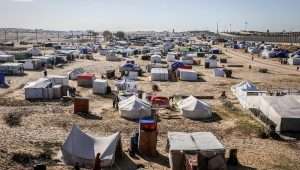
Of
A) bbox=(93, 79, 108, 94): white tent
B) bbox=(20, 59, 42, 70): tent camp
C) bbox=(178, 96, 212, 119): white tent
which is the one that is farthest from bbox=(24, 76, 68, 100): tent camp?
bbox=(20, 59, 42, 70): tent camp

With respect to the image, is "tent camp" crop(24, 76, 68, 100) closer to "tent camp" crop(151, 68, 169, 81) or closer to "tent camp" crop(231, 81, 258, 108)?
"tent camp" crop(151, 68, 169, 81)

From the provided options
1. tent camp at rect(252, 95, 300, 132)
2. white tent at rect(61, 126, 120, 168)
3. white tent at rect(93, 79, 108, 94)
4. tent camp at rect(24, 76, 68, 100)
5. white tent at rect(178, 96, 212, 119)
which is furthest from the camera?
white tent at rect(93, 79, 108, 94)

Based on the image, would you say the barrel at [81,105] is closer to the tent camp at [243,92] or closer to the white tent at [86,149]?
the white tent at [86,149]

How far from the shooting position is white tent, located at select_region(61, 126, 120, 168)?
58.1ft

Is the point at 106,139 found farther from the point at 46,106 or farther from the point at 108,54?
the point at 108,54

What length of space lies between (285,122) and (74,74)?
89.8ft

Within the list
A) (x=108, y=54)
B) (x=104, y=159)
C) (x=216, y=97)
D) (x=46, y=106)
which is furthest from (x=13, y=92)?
(x=108, y=54)

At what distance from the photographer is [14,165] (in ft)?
56.8

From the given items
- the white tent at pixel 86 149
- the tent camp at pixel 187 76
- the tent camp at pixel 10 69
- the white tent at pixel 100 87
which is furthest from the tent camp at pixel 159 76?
the white tent at pixel 86 149

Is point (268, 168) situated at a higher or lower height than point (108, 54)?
lower

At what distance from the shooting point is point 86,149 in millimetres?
18203

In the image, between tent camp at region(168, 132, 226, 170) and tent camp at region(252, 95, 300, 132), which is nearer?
tent camp at region(168, 132, 226, 170)

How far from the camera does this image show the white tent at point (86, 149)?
17.7m

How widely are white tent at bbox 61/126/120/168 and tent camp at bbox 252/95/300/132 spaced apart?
1158 cm
